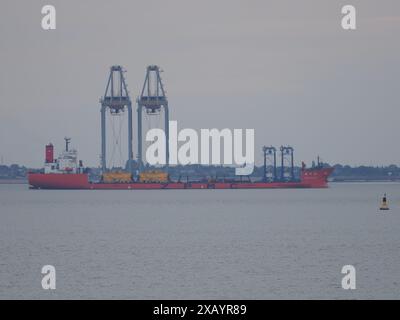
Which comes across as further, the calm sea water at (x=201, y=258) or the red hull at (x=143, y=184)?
the red hull at (x=143, y=184)

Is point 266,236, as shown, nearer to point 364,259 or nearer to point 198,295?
point 364,259

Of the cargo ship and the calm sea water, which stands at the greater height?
the cargo ship

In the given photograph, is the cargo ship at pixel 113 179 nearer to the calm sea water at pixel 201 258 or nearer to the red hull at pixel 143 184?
the red hull at pixel 143 184

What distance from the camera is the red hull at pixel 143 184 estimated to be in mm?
139750

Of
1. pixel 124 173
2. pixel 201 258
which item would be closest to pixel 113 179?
pixel 124 173

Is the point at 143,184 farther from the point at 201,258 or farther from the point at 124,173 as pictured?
the point at 201,258

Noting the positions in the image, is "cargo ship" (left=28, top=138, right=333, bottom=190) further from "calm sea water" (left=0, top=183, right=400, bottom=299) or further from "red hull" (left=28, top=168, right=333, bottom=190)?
"calm sea water" (left=0, top=183, right=400, bottom=299)

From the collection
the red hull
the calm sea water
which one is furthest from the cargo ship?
the calm sea water

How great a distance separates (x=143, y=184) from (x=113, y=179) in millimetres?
5105

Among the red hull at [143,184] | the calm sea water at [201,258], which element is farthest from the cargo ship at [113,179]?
the calm sea water at [201,258]

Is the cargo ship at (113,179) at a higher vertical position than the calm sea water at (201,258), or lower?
higher

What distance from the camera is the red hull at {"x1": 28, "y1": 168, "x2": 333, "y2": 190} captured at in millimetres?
139750
